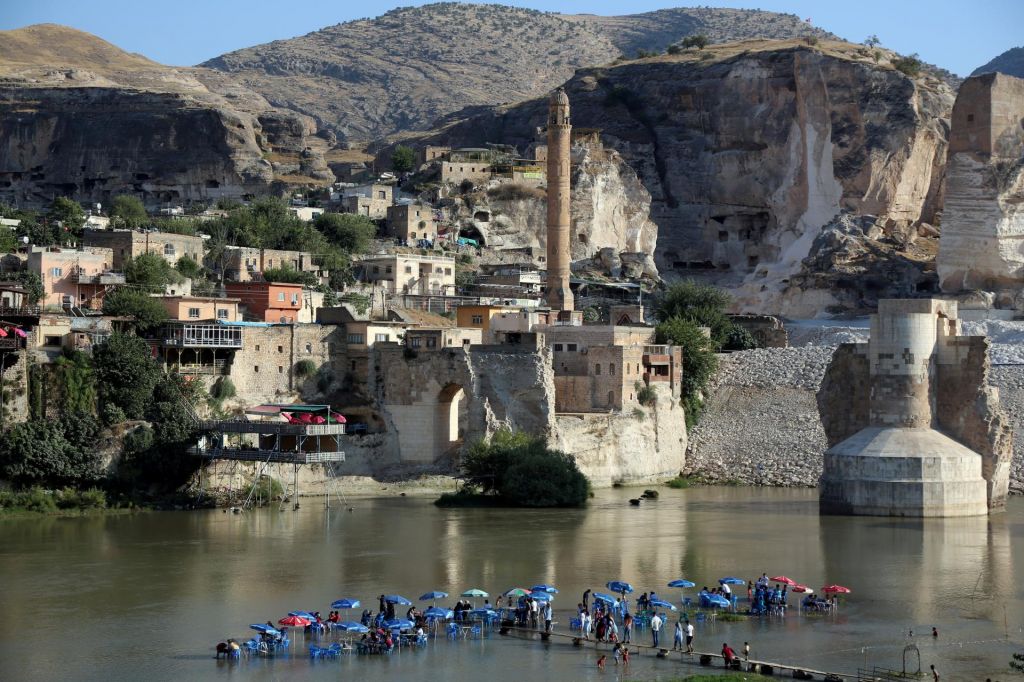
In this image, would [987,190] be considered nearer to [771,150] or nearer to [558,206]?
[771,150]

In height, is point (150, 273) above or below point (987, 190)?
below

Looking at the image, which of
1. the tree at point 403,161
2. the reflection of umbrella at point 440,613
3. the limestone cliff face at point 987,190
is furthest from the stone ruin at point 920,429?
the tree at point 403,161

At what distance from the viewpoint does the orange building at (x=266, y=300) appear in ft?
190

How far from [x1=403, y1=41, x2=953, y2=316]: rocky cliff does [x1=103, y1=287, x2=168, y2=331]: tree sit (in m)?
39.7

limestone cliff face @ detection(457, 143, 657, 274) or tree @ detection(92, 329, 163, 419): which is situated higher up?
limestone cliff face @ detection(457, 143, 657, 274)

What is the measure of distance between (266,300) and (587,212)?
97.1 feet

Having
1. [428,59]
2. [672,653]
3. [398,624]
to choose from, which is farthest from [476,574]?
[428,59]

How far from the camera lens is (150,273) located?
195 ft

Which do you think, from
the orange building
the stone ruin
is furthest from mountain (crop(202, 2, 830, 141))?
the stone ruin

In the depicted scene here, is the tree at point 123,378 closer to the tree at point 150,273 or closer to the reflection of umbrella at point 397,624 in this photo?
the tree at point 150,273

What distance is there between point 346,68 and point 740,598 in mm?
147556

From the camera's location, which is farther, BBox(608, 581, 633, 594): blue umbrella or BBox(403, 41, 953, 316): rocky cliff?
BBox(403, 41, 953, 316): rocky cliff

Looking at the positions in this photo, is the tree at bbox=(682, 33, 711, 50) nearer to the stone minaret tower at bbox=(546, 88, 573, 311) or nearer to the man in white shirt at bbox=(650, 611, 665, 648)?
the stone minaret tower at bbox=(546, 88, 573, 311)

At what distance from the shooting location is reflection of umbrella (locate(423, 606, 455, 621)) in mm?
30891
